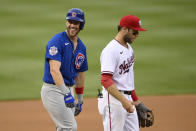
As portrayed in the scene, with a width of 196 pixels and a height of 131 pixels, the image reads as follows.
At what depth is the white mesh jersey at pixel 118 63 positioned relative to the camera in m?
3.70

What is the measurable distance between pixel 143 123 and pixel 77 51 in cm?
122

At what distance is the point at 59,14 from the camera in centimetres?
1392

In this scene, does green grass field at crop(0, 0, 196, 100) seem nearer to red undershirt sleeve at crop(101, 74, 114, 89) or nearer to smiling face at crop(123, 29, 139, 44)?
smiling face at crop(123, 29, 139, 44)

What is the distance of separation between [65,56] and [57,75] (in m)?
0.32

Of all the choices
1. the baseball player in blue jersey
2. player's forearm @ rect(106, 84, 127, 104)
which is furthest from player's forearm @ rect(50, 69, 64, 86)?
player's forearm @ rect(106, 84, 127, 104)

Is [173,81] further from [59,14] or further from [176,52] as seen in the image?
[59,14]

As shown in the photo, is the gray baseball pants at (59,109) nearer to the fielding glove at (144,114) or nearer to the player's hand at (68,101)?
the player's hand at (68,101)

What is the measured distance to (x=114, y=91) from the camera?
12.0 ft

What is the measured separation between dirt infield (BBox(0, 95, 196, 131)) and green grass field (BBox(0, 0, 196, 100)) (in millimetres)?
693

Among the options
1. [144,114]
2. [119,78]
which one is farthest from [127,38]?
[144,114]

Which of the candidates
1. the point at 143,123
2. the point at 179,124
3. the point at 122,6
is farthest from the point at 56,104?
the point at 122,6

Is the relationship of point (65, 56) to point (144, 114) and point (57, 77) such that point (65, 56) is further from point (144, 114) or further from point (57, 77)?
point (144, 114)

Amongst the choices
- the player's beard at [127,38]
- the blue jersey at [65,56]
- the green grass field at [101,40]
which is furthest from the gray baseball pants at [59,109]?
the green grass field at [101,40]

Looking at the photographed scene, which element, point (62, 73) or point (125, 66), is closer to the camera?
point (125, 66)
